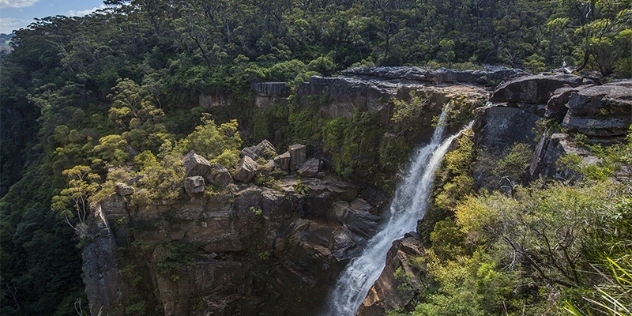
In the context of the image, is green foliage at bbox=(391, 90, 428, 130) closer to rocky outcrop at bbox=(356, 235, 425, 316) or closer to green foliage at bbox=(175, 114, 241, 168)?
rocky outcrop at bbox=(356, 235, 425, 316)

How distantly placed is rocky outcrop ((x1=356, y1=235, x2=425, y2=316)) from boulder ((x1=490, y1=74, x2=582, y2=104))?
804cm

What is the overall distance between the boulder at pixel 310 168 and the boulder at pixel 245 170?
10.00ft

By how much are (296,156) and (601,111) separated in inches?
664

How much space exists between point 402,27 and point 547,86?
86.7ft

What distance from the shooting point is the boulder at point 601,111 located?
1334cm

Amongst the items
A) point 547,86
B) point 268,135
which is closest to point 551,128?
point 547,86

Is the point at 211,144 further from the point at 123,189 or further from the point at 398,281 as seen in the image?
the point at 398,281

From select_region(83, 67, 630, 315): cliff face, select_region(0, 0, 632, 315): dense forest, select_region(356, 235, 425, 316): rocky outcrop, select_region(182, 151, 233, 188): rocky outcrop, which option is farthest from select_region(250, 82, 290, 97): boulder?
select_region(356, 235, 425, 316): rocky outcrop

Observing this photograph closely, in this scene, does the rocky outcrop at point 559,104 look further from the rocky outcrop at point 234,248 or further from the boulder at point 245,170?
the boulder at point 245,170

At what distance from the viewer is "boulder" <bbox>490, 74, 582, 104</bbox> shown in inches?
672

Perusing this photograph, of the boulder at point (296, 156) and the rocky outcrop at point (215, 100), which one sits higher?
the rocky outcrop at point (215, 100)

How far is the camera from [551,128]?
15.0 m

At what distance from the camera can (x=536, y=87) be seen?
17.1 metres

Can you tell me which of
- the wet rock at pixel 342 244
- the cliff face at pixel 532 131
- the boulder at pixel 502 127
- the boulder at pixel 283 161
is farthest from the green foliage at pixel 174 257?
the boulder at pixel 502 127
